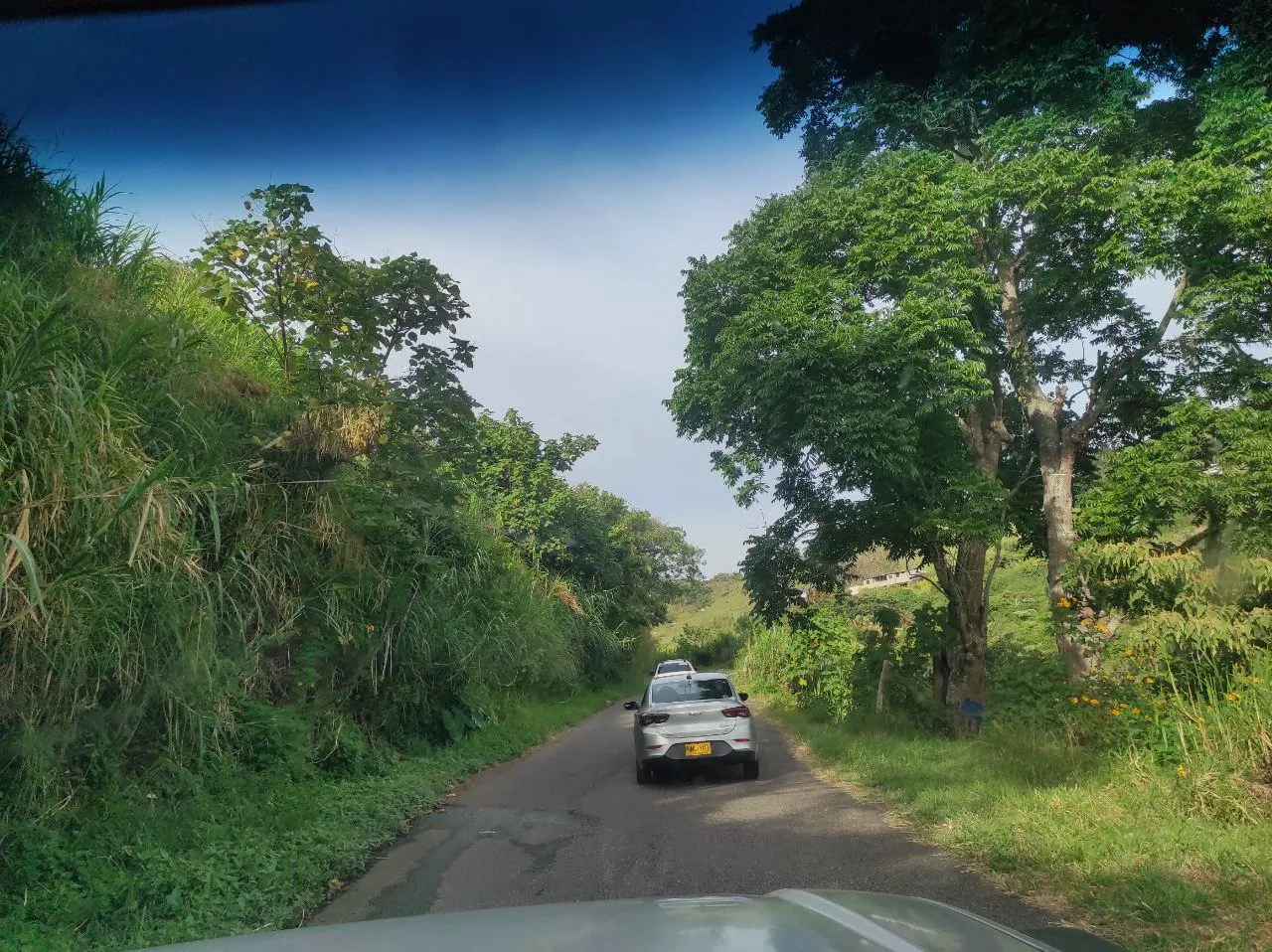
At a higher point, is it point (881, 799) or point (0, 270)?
point (0, 270)

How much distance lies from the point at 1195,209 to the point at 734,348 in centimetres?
582

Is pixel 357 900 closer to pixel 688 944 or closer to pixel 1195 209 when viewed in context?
A: pixel 688 944

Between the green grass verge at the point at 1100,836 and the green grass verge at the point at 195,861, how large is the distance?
186 inches

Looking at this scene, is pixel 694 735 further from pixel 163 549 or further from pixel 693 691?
pixel 163 549

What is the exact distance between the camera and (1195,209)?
1105cm

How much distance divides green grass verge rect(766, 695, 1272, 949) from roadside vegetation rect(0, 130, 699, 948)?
479 centimetres

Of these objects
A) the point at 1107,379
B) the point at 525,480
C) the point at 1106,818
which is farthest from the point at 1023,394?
the point at 525,480

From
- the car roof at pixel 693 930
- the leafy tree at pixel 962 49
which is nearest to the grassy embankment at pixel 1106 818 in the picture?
the car roof at pixel 693 930

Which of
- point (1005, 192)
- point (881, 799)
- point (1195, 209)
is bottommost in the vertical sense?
point (881, 799)

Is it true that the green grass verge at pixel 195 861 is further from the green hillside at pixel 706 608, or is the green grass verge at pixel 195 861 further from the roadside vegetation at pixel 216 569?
the green hillside at pixel 706 608

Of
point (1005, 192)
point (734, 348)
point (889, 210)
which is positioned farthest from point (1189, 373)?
point (734, 348)

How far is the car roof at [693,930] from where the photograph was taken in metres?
2.21

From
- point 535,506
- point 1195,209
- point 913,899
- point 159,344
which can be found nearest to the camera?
point 913,899

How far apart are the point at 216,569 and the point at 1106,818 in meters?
7.05
